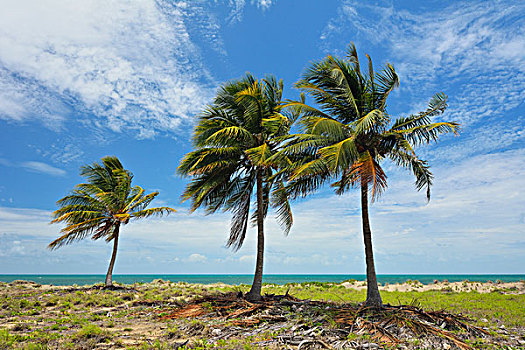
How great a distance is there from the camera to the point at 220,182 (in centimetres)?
1427

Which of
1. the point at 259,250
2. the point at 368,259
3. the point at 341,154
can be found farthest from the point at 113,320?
the point at 341,154

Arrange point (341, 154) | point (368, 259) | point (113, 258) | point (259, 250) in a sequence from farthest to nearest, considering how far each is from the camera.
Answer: point (113, 258), point (259, 250), point (368, 259), point (341, 154)

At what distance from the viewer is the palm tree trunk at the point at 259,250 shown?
1342 cm

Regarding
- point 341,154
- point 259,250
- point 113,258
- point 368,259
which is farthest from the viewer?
point 113,258

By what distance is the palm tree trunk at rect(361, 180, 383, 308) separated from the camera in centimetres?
1123

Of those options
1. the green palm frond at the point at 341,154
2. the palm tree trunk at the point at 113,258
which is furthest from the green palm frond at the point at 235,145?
the palm tree trunk at the point at 113,258

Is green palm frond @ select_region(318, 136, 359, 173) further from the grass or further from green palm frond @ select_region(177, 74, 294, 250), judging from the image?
the grass

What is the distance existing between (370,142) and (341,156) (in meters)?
1.86

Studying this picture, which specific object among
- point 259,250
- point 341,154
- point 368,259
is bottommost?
point 368,259

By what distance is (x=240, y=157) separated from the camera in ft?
47.3

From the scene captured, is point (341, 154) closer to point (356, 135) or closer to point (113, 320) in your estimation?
point (356, 135)

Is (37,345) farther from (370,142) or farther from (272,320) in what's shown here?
(370,142)

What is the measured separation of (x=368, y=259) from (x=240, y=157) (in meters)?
6.61

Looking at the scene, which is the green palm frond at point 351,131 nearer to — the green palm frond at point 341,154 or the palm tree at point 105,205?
the green palm frond at point 341,154
